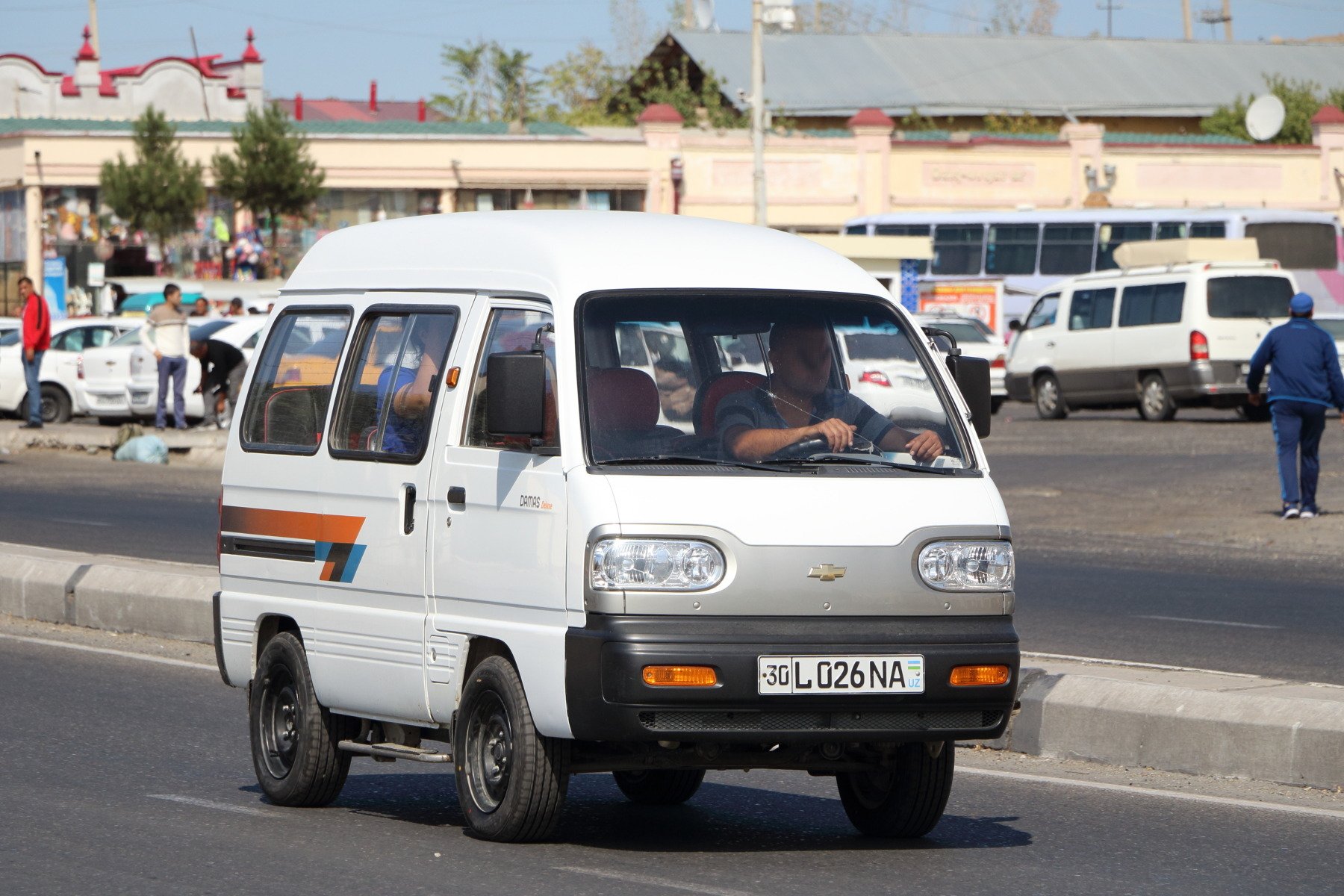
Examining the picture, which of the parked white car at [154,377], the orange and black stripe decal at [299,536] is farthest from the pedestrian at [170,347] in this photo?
the orange and black stripe decal at [299,536]

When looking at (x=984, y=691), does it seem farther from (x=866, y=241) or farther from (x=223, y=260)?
(x=223, y=260)

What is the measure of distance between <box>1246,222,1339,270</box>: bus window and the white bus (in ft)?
0.05

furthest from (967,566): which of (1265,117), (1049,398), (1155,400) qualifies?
(1265,117)

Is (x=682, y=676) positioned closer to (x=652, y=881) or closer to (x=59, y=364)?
(x=652, y=881)

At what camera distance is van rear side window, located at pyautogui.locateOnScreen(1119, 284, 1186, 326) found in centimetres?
3297

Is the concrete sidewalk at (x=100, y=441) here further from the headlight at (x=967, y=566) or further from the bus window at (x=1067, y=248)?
the headlight at (x=967, y=566)

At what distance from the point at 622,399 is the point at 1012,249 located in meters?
39.5

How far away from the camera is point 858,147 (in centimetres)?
5919

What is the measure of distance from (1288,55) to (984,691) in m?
79.5

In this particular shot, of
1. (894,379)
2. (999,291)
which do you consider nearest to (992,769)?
(894,379)

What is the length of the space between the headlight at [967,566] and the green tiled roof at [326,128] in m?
51.3

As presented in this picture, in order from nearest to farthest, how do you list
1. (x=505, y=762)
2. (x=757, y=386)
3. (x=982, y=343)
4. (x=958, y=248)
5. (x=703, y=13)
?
(x=505, y=762), (x=757, y=386), (x=982, y=343), (x=958, y=248), (x=703, y=13)

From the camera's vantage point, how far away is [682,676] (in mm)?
6461

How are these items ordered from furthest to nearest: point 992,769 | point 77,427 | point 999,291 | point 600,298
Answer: point 999,291 < point 77,427 < point 992,769 < point 600,298
